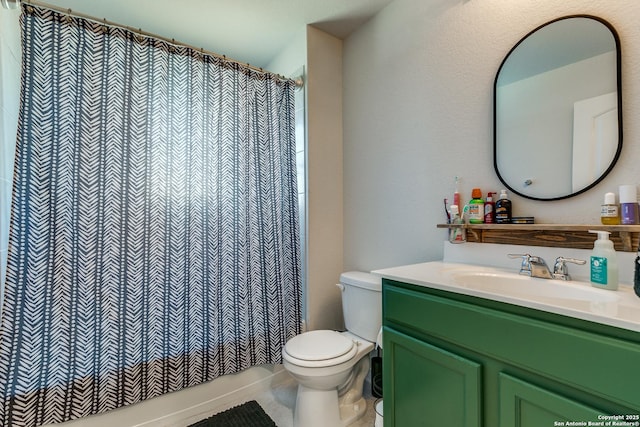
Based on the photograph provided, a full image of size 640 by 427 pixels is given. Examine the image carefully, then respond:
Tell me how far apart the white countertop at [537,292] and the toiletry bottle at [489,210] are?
8.0 inches

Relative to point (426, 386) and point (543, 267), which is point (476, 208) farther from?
point (426, 386)

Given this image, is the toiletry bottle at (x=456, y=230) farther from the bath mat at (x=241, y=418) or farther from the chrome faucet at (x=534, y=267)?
the bath mat at (x=241, y=418)

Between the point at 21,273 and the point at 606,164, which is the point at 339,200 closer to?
the point at 606,164

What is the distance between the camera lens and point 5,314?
1165mm

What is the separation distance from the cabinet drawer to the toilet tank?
50cm

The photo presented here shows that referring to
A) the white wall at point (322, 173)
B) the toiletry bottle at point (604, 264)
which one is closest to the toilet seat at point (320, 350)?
the white wall at point (322, 173)

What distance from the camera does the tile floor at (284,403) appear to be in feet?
5.15

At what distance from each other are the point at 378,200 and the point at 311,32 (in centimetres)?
121

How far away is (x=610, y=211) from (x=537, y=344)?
0.56m

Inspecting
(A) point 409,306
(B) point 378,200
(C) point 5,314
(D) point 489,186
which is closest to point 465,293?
(A) point 409,306

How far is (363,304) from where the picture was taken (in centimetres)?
163

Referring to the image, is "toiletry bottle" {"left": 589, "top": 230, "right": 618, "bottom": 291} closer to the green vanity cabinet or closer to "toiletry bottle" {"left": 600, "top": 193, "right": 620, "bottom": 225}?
"toiletry bottle" {"left": 600, "top": 193, "right": 620, "bottom": 225}

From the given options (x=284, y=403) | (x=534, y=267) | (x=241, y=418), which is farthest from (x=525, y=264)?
(x=241, y=418)

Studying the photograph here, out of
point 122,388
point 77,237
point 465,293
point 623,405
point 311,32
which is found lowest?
point 122,388
